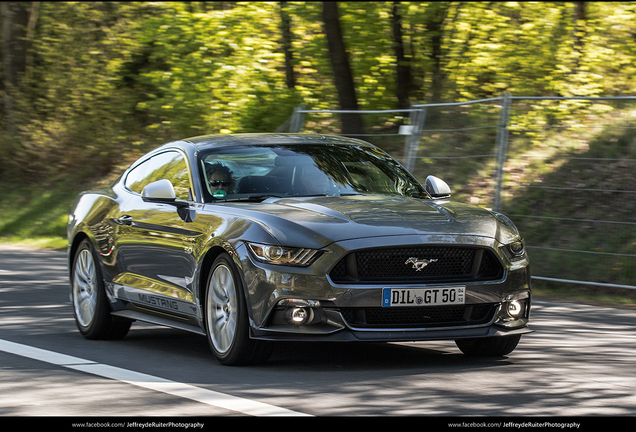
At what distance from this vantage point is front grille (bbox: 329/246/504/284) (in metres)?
6.61

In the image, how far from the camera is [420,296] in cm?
664

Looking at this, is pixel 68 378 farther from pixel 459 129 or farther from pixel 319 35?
pixel 319 35

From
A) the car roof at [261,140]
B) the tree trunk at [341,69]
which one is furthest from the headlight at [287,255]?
the tree trunk at [341,69]

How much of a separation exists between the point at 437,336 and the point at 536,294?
538cm

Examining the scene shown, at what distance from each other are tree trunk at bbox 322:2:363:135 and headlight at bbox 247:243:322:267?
1060 centimetres

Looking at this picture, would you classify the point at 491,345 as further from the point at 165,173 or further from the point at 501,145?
the point at 501,145

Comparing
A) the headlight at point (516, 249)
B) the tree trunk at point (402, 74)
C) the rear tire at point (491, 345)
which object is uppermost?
the headlight at point (516, 249)

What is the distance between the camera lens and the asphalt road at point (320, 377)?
5.59 meters

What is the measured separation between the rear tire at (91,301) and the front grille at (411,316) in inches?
111

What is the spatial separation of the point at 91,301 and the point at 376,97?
12182mm

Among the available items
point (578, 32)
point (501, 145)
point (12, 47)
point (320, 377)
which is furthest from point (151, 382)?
point (12, 47)

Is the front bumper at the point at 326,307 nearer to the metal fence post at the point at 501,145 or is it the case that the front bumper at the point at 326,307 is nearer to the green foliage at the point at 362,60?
the metal fence post at the point at 501,145

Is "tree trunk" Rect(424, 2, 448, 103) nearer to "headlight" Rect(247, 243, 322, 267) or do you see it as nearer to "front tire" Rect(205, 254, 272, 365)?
"front tire" Rect(205, 254, 272, 365)

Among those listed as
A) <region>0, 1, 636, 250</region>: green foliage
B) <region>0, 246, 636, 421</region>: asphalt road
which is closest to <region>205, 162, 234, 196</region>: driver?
<region>0, 246, 636, 421</region>: asphalt road
